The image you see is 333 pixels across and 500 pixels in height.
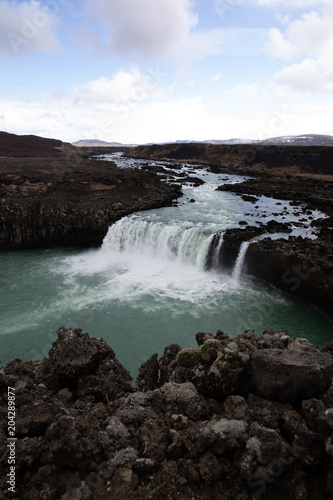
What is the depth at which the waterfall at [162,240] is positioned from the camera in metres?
19.4

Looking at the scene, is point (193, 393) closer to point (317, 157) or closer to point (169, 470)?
point (169, 470)

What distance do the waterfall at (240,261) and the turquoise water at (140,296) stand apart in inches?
9.7

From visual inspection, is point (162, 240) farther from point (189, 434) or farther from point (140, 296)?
point (189, 434)

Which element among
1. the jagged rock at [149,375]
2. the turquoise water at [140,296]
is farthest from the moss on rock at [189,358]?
the turquoise water at [140,296]

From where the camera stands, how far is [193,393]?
17.6ft

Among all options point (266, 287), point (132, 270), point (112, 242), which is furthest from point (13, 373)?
point (112, 242)

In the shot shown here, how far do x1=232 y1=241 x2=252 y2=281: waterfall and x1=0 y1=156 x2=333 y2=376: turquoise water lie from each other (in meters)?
0.25

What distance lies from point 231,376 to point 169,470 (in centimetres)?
213

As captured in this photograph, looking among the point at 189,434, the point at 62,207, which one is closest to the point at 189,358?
the point at 189,434

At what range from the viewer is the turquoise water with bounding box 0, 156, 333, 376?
1222 cm

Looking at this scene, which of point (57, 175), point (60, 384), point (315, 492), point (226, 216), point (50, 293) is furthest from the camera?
point (57, 175)

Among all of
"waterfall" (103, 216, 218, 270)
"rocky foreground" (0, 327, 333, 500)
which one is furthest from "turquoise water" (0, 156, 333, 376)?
"rocky foreground" (0, 327, 333, 500)

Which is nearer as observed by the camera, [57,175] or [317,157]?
[57,175]

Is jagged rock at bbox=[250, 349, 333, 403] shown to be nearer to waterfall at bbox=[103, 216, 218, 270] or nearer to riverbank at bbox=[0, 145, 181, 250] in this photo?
waterfall at bbox=[103, 216, 218, 270]
